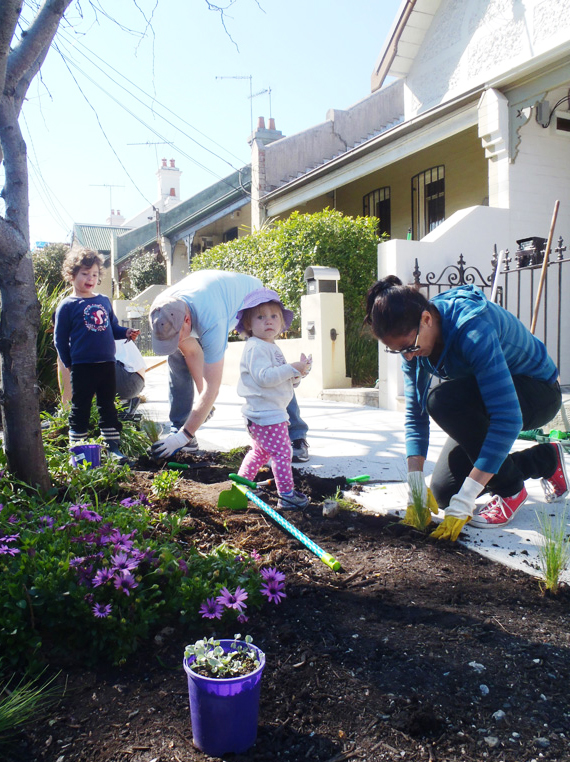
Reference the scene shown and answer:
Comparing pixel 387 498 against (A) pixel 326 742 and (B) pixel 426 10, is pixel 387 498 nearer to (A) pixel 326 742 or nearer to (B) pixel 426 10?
(A) pixel 326 742

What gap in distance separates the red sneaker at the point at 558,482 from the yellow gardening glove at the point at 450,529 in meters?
0.83

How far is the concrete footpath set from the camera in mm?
2604

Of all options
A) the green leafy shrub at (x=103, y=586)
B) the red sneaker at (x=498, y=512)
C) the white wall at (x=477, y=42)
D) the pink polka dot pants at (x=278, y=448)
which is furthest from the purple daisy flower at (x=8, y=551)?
the white wall at (x=477, y=42)

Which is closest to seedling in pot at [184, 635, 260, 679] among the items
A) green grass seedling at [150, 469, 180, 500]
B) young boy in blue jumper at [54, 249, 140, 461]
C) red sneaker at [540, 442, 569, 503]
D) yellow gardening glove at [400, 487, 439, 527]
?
yellow gardening glove at [400, 487, 439, 527]

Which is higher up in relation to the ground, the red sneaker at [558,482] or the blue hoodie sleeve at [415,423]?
the blue hoodie sleeve at [415,423]

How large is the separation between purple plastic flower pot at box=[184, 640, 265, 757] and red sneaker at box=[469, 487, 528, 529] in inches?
69.7

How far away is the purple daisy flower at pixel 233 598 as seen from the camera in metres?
1.75

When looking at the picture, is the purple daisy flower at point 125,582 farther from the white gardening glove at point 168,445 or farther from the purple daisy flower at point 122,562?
the white gardening glove at point 168,445

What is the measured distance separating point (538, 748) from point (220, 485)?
7.42ft

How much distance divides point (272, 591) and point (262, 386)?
1425mm

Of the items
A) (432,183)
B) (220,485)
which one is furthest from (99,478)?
(432,183)

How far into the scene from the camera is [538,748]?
4.34 feet

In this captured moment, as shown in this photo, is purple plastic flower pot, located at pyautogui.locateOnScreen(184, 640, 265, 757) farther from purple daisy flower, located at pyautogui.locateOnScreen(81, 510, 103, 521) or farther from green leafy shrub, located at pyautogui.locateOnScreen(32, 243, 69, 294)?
green leafy shrub, located at pyautogui.locateOnScreen(32, 243, 69, 294)

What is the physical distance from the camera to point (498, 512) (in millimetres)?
2842
